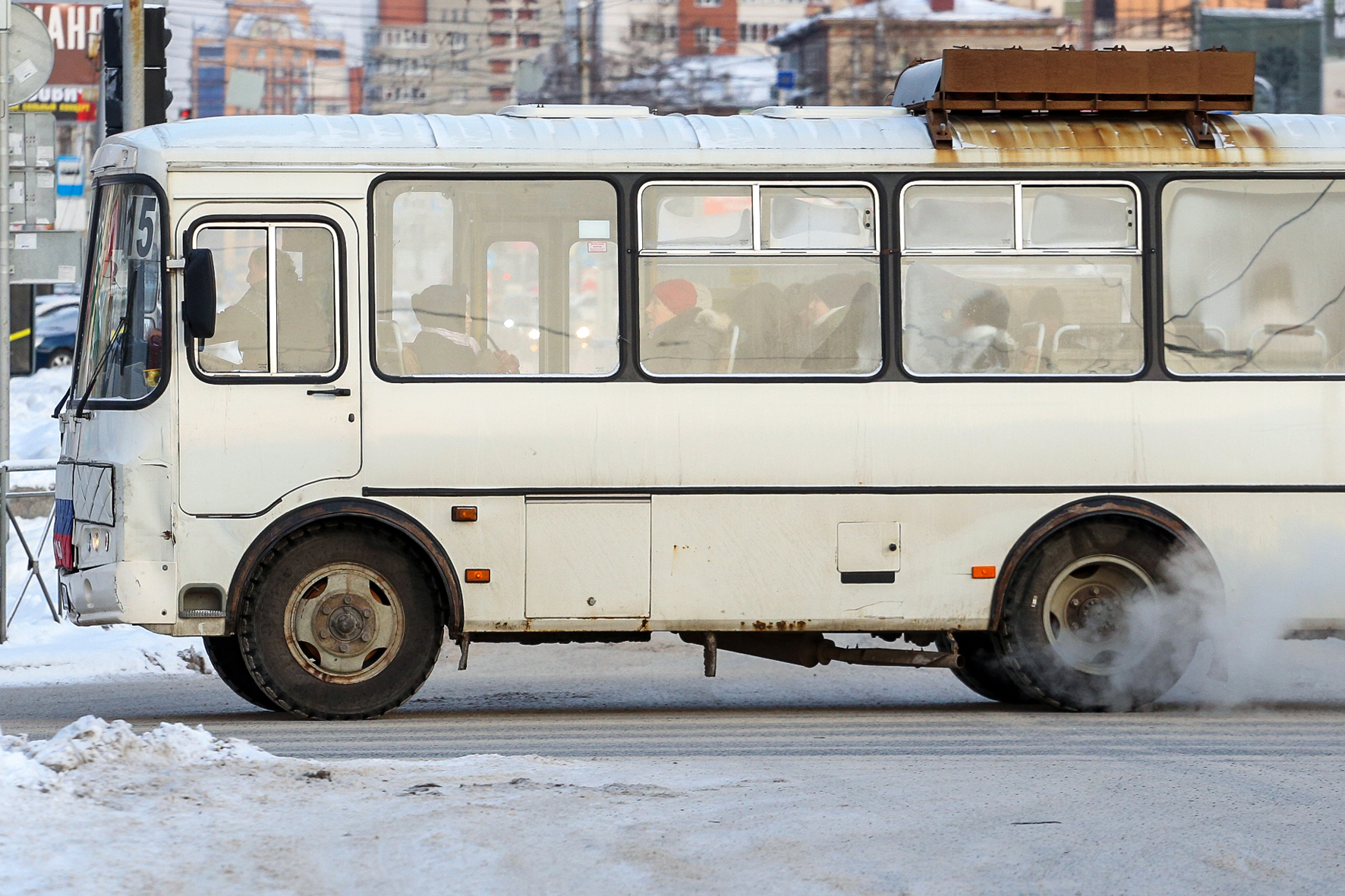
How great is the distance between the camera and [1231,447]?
948 centimetres

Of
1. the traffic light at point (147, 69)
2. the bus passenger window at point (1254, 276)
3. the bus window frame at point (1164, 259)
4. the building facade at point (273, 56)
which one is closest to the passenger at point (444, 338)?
the bus window frame at point (1164, 259)

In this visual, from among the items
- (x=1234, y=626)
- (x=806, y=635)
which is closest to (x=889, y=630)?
(x=806, y=635)

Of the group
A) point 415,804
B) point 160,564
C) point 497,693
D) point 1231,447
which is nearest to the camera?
point 415,804

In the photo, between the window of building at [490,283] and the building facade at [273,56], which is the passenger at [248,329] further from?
the building facade at [273,56]

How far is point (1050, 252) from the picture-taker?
948 centimetres

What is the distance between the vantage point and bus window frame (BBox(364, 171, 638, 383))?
905cm

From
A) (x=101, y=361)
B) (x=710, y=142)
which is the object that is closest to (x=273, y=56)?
(x=101, y=361)

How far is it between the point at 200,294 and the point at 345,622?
1.64 metres

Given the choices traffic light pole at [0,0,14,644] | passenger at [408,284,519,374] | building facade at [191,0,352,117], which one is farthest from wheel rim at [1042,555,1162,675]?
building facade at [191,0,352,117]

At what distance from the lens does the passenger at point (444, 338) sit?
29.8 feet

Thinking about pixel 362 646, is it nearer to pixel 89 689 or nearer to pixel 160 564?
pixel 160 564

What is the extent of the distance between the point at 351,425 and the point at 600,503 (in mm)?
1208

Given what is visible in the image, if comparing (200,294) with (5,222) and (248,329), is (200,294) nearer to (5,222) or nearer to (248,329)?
(248,329)

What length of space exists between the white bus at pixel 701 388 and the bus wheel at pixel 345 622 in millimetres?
17
